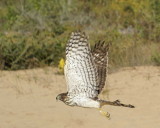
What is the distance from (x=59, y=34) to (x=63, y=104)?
489 cm

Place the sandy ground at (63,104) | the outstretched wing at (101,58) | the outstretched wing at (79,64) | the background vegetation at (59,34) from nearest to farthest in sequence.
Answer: the outstretched wing at (79,64), the outstretched wing at (101,58), the sandy ground at (63,104), the background vegetation at (59,34)

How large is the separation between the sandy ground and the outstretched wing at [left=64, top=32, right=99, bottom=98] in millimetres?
1877

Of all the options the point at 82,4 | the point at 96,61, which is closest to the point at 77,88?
the point at 96,61

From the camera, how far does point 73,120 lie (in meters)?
7.79

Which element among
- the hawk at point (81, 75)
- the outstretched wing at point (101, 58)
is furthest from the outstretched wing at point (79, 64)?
the outstretched wing at point (101, 58)

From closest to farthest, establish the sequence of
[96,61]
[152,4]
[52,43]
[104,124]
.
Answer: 1. [96,61]
2. [104,124]
3. [52,43]
4. [152,4]

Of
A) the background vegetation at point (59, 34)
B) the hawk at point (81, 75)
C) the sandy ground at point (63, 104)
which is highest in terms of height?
the hawk at point (81, 75)

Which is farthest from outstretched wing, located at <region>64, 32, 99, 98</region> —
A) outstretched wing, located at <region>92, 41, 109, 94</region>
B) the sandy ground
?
the sandy ground

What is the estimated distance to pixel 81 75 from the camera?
570 centimetres

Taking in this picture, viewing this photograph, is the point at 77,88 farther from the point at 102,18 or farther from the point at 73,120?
the point at 102,18

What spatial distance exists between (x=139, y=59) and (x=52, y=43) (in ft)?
7.71

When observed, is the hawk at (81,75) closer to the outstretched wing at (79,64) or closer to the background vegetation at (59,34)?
the outstretched wing at (79,64)

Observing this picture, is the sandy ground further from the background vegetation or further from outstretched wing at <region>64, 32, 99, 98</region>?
outstretched wing at <region>64, 32, 99, 98</region>

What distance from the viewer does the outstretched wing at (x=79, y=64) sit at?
557cm
